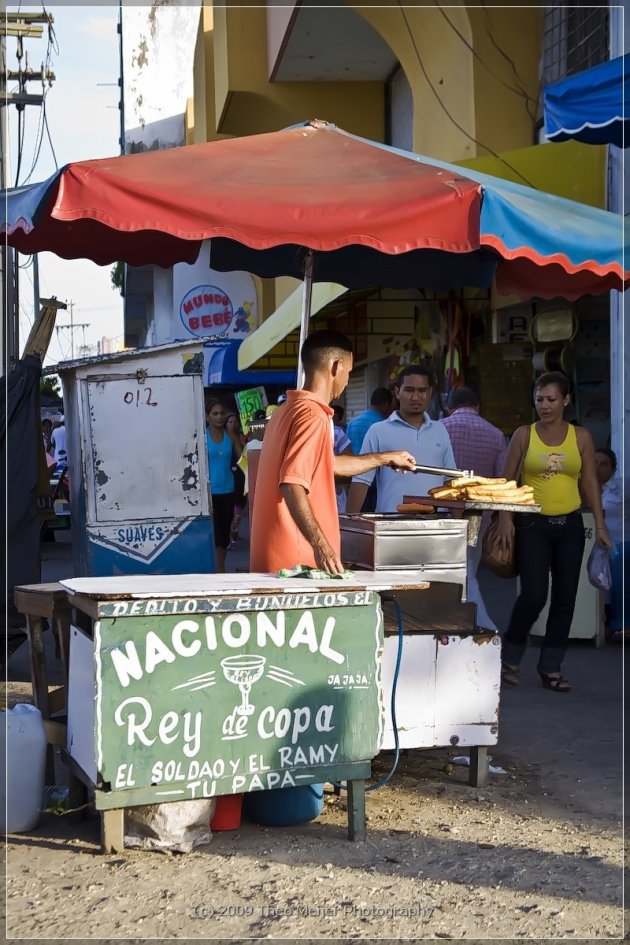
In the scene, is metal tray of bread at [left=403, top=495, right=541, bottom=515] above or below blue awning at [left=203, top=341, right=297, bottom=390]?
below

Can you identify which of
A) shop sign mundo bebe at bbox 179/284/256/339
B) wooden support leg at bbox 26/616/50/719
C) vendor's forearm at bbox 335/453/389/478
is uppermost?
shop sign mundo bebe at bbox 179/284/256/339

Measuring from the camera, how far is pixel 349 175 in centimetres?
512

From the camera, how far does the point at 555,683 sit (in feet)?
22.4

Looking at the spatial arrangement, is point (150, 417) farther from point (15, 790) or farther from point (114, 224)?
point (15, 790)

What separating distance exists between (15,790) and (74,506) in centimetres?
460

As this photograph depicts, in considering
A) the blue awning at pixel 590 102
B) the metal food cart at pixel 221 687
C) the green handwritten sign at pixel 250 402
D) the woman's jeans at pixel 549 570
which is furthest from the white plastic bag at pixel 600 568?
the green handwritten sign at pixel 250 402

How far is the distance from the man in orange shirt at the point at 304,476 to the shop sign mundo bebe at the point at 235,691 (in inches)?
14.5

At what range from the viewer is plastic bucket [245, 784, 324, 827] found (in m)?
4.47

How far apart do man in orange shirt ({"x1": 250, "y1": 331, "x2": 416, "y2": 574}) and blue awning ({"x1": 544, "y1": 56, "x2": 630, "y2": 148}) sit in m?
2.51

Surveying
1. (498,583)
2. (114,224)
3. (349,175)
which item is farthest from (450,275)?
(498,583)

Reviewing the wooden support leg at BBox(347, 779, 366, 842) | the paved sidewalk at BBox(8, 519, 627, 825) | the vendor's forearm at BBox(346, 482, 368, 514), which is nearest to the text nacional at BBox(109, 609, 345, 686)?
the wooden support leg at BBox(347, 779, 366, 842)

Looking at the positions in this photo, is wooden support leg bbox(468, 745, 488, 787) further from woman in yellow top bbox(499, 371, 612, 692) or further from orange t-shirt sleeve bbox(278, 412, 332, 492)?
woman in yellow top bbox(499, 371, 612, 692)

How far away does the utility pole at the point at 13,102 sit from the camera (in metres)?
15.9

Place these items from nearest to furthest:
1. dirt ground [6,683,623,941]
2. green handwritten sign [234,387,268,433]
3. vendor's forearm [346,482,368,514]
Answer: dirt ground [6,683,623,941]
vendor's forearm [346,482,368,514]
green handwritten sign [234,387,268,433]
